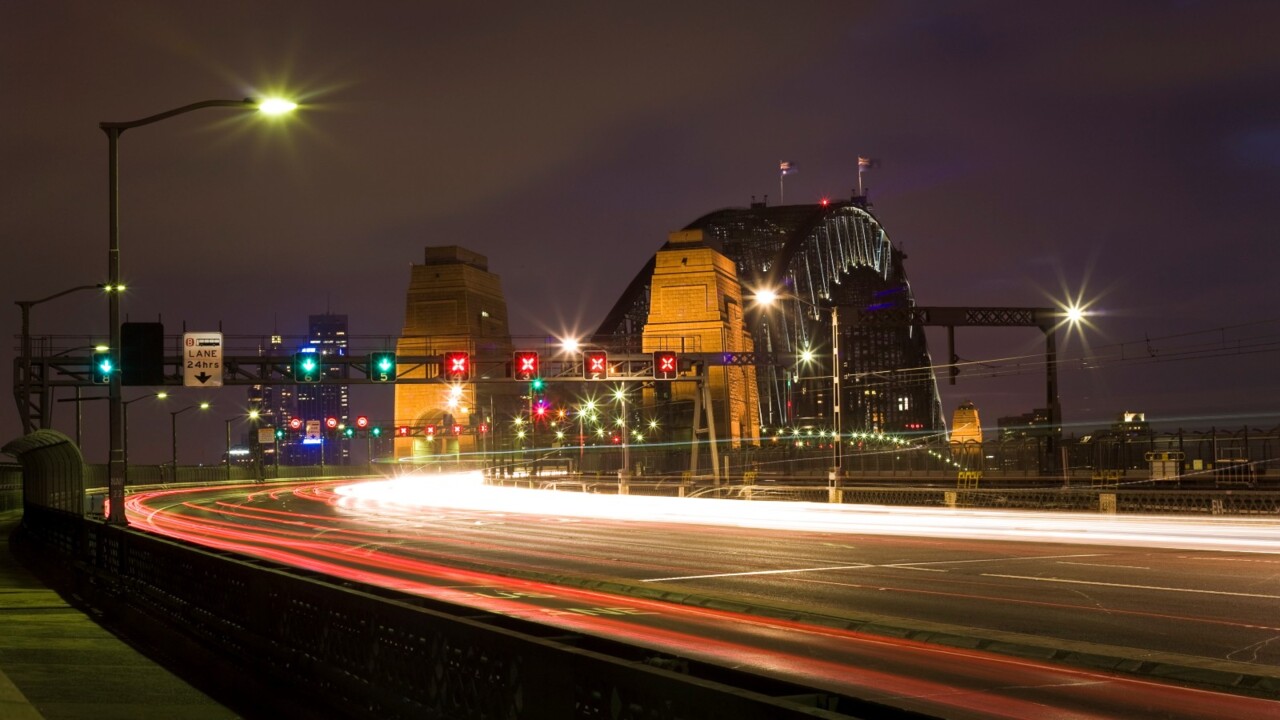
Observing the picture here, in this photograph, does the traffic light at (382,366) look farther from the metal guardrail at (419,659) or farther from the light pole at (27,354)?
the metal guardrail at (419,659)

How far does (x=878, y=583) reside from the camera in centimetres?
2108

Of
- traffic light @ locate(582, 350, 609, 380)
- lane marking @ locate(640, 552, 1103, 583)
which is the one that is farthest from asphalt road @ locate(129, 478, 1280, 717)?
traffic light @ locate(582, 350, 609, 380)

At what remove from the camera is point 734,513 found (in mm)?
43875

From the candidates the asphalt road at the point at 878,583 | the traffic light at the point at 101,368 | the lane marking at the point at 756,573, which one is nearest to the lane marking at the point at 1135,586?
the asphalt road at the point at 878,583

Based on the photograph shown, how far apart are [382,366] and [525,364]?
6688 millimetres

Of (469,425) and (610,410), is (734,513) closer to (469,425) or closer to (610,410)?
(469,425)

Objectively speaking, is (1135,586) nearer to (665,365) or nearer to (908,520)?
(908,520)

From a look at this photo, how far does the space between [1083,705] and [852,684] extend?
6.79ft

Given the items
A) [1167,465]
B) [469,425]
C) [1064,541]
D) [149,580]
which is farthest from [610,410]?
[149,580]

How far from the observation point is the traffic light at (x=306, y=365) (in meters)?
56.5

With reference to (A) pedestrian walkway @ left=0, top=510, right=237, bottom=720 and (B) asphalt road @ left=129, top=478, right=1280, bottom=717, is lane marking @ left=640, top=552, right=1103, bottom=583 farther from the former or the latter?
(A) pedestrian walkway @ left=0, top=510, right=237, bottom=720

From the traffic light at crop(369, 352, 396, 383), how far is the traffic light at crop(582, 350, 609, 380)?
9.61 metres

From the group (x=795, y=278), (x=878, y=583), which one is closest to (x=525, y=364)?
(x=878, y=583)

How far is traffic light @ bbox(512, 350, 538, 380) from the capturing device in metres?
58.8
